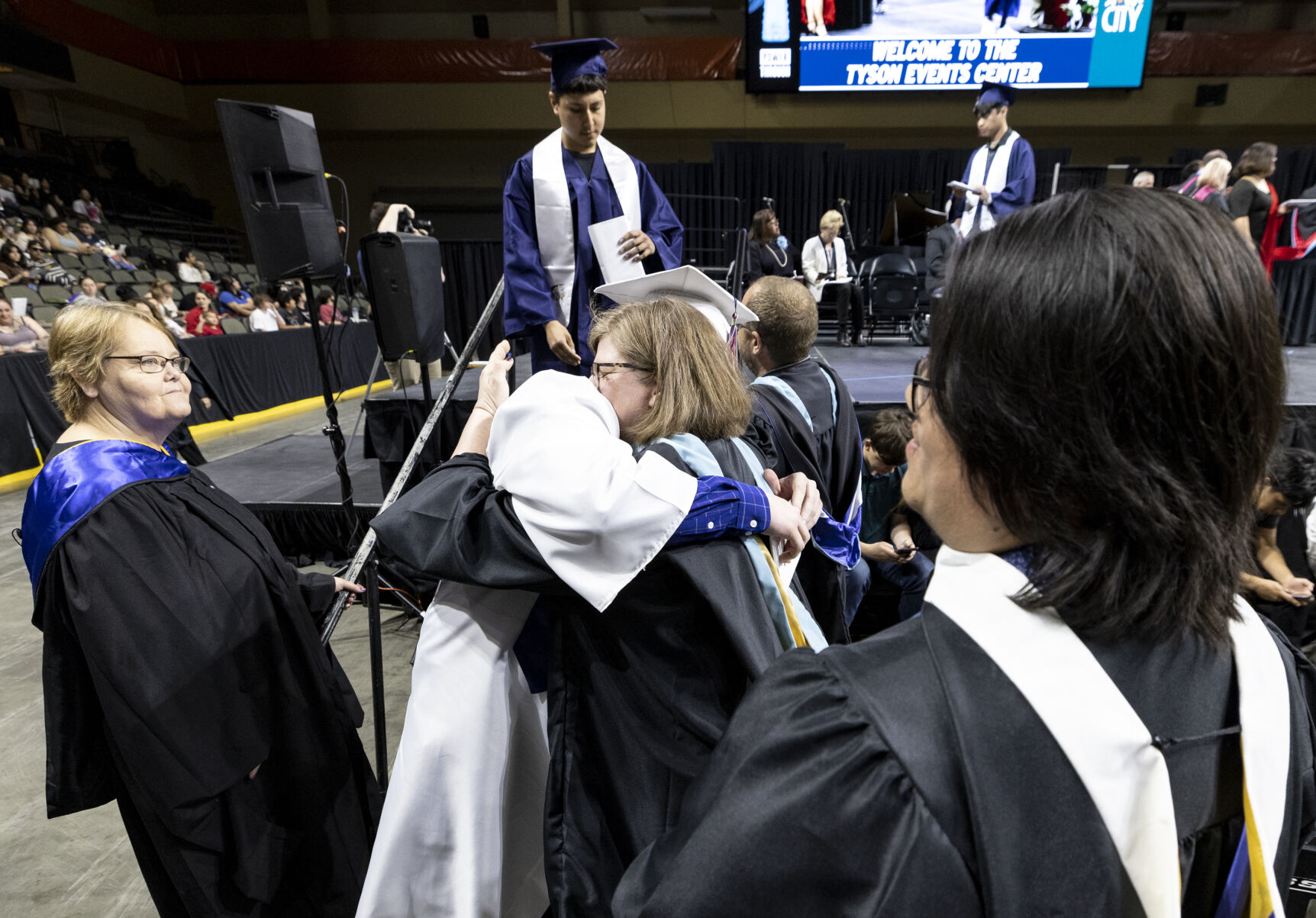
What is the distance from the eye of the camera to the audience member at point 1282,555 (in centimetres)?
242

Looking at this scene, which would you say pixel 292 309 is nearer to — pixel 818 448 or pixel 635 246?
pixel 635 246

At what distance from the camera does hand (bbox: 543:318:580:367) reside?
2.39m

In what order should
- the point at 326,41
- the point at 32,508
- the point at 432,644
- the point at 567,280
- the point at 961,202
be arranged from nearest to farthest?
the point at 432,644 → the point at 32,508 → the point at 567,280 → the point at 961,202 → the point at 326,41

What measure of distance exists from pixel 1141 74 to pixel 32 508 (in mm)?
14076

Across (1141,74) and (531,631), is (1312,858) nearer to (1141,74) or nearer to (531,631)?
(531,631)

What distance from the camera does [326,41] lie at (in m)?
12.0

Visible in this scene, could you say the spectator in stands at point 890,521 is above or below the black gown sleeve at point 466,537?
below

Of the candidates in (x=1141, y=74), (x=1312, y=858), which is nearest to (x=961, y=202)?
(x=1312, y=858)

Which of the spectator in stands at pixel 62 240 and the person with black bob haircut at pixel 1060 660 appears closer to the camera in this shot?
the person with black bob haircut at pixel 1060 660

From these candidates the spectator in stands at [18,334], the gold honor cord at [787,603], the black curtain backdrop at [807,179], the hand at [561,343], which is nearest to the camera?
the gold honor cord at [787,603]

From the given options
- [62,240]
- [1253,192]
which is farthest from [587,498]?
[62,240]

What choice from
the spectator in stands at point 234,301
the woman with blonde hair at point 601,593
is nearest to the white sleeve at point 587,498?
the woman with blonde hair at point 601,593

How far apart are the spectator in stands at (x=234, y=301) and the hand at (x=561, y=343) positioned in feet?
29.6

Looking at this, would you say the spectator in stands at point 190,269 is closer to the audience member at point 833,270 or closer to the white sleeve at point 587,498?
the audience member at point 833,270
